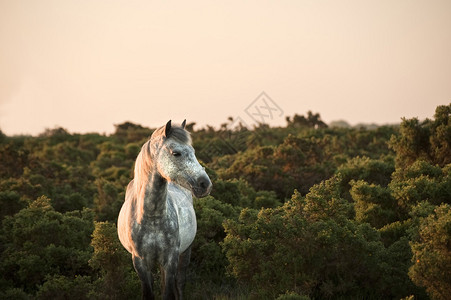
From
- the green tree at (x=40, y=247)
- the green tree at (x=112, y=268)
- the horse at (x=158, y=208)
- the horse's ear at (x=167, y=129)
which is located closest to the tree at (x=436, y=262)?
the horse at (x=158, y=208)

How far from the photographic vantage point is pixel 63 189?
14234 millimetres

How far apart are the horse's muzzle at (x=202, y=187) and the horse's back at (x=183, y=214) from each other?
1.13m

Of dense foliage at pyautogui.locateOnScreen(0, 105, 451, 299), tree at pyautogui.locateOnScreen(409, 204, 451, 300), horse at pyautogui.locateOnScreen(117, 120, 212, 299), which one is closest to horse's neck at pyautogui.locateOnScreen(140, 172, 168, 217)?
horse at pyautogui.locateOnScreen(117, 120, 212, 299)

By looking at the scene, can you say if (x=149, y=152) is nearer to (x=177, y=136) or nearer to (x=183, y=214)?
(x=177, y=136)

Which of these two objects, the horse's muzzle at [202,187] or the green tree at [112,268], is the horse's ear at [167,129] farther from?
the green tree at [112,268]

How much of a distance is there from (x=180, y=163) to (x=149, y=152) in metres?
0.54

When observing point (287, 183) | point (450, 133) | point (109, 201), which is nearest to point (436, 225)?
point (450, 133)

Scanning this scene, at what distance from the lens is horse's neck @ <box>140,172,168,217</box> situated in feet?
16.4

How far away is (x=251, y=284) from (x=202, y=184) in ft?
8.66

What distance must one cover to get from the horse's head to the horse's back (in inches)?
34.6

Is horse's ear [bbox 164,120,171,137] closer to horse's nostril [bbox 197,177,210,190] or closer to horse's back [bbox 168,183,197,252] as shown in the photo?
horse's nostril [bbox 197,177,210,190]

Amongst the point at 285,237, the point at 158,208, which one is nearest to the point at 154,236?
the point at 158,208

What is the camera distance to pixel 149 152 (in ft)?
16.4

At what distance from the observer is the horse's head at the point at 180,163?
14.6 feet
